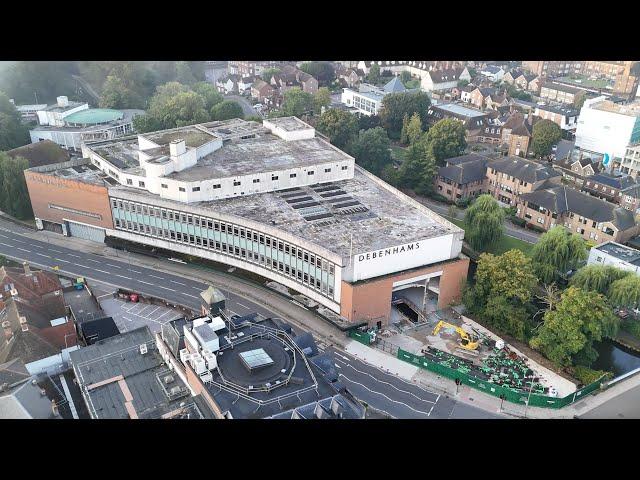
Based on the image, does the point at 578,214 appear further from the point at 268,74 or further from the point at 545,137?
the point at 268,74

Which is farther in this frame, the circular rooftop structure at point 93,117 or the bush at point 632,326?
the circular rooftop structure at point 93,117

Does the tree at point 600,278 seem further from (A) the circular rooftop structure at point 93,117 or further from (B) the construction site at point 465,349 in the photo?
(A) the circular rooftop structure at point 93,117

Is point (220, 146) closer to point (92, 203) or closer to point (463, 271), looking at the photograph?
point (92, 203)

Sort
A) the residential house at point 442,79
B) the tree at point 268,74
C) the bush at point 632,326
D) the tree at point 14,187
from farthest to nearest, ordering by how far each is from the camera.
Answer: the residential house at point 442,79 → the tree at point 268,74 → the tree at point 14,187 → the bush at point 632,326

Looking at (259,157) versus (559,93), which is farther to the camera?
(559,93)

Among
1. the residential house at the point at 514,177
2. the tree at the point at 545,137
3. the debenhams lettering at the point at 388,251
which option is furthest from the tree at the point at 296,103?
the debenhams lettering at the point at 388,251

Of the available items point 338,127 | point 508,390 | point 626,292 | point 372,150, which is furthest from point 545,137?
point 508,390

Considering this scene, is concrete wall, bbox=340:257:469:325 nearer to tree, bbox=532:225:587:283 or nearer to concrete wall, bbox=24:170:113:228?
tree, bbox=532:225:587:283
